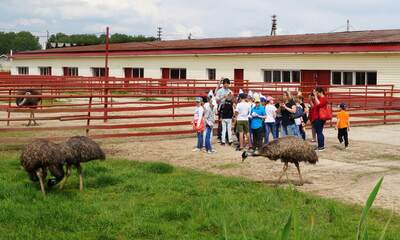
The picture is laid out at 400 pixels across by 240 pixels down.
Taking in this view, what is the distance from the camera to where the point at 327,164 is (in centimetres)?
1133

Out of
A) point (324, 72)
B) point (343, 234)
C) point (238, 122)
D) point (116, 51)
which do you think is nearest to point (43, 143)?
point (343, 234)

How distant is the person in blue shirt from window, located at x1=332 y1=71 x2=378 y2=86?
15333 millimetres

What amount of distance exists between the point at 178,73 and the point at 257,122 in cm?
2596

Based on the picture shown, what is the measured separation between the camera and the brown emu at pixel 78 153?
8195 mm

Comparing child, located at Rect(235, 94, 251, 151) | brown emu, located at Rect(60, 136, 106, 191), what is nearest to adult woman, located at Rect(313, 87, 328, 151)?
child, located at Rect(235, 94, 251, 151)

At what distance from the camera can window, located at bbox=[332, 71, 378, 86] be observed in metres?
26.9

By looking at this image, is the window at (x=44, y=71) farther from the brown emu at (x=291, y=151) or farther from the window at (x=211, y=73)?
the brown emu at (x=291, y=151)

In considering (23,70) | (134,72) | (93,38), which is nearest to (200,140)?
(134,72)

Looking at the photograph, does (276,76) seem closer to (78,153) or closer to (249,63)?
(249,63)

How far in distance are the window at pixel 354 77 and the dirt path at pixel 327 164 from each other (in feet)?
38.4

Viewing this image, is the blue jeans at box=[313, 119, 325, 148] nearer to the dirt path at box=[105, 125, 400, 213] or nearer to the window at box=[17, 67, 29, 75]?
the dirt path at box=[105, 125, 400, 213]

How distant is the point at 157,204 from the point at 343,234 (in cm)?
243

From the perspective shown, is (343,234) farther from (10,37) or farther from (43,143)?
(10,37)

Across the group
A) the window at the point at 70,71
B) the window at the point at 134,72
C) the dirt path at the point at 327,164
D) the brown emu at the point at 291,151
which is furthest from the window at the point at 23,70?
the brown emu at the point at 291,151
